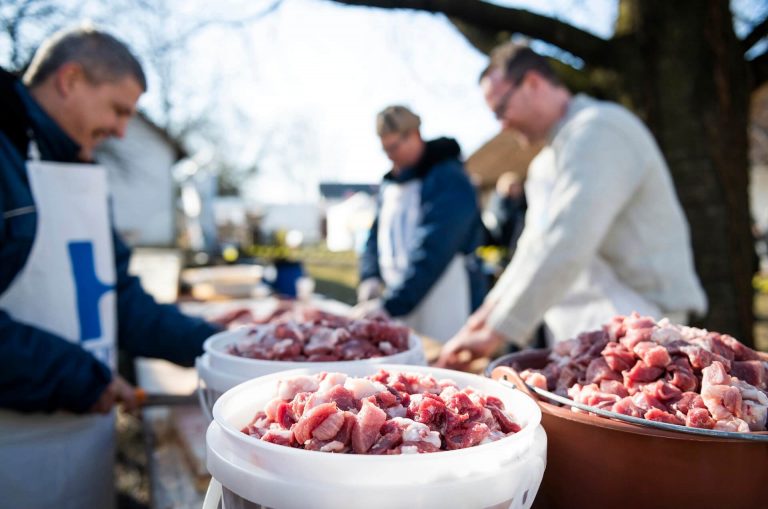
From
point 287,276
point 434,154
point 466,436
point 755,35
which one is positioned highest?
point 755,35

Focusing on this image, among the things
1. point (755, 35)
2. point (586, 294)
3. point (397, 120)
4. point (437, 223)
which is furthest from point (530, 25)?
point (586, 294)

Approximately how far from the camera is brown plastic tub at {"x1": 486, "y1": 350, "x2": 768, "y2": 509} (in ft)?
2.30

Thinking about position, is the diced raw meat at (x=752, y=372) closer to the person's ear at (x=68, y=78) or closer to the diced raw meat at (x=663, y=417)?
the diced raw meat at (x=663, y=417)

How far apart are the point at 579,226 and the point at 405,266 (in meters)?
1.85

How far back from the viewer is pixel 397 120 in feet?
11.4

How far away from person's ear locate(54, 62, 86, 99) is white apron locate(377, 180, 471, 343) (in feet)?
7.16

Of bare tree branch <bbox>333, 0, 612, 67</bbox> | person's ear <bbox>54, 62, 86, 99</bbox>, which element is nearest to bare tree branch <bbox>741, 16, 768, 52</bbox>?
bare tree branch <bbox>333, 0, 612, 67</bbox>

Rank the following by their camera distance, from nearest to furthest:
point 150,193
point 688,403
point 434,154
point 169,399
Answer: point 688,403 → point 169,399 → point 434,154 → point 150,193

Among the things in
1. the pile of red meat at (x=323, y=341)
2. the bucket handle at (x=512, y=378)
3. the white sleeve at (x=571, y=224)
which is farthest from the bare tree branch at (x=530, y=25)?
the bucket handle at (x=512, y=378)

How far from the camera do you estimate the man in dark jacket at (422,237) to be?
3336mm

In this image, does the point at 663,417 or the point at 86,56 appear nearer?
the point at 663,417

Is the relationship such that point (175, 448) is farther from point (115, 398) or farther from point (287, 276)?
point (287, 276)

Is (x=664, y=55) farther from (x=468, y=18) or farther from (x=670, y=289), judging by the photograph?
(x=670, y=289)

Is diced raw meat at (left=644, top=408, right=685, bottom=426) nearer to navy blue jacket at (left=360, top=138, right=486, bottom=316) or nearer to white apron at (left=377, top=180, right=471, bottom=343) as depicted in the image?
navy blue jacket at (left=360, top=138, right=486, bottom=316)
